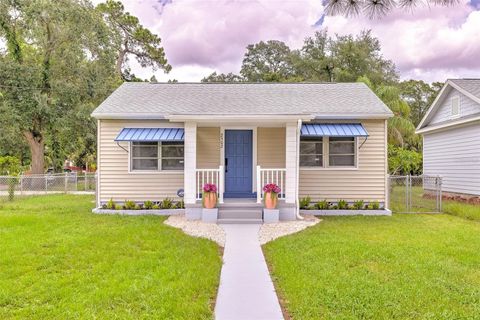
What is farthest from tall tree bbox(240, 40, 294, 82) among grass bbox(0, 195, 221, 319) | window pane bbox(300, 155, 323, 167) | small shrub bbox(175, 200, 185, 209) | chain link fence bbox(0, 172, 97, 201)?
grass bbox(0, 195, 221, 319)

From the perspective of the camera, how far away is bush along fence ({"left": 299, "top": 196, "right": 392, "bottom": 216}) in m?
9.36

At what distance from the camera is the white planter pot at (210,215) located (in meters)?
8.20

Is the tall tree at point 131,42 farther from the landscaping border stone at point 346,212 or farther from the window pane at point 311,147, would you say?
the landscaping border stone at point 346,212

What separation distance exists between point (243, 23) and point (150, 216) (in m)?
9.34

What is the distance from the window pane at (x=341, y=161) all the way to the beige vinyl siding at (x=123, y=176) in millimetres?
4643

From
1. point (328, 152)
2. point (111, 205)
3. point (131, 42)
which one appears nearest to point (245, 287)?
point (328, 152)

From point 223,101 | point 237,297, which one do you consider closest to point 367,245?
point 237,297

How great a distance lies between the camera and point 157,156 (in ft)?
32.1

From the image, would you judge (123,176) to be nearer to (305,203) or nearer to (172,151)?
(172,151)

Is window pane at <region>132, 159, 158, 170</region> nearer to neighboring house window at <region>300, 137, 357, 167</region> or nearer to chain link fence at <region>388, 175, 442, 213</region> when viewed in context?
neighboring house window at <region>300, 137, 357, 167</region>

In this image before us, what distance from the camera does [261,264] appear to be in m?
4.93

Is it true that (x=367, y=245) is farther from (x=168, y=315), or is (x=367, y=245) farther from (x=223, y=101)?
(x=223, y=101)

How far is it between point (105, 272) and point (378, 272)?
381cm

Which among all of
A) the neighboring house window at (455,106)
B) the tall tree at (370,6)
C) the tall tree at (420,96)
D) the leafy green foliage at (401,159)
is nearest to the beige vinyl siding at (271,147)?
the tall tree at (370,6)
